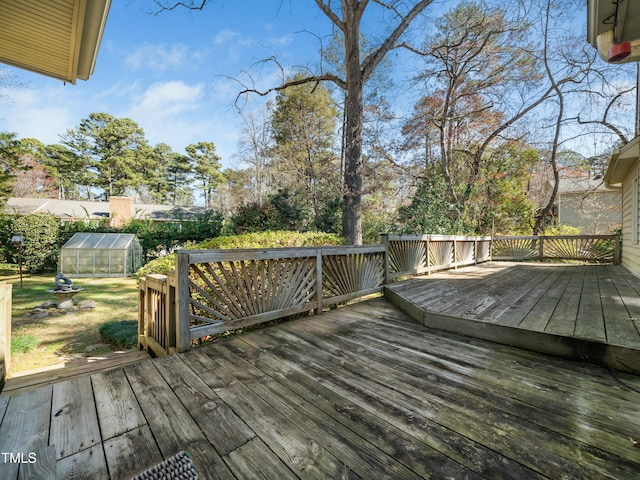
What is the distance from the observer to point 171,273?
8.21 ft

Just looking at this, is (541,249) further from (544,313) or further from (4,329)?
(4,329)

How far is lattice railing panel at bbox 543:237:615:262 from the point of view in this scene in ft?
30.4

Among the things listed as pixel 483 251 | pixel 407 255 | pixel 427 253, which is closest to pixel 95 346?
pixel 407 255

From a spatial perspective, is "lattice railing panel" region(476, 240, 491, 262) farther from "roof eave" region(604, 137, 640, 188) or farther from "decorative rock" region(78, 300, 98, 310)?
"decorative rock" region(78, 300, 98, 310)

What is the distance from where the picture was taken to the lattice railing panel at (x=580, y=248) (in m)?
9.26

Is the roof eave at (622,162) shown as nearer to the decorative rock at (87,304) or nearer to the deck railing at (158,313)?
the deck railing at (158,313)

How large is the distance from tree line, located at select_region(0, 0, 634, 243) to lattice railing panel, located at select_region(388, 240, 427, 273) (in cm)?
159

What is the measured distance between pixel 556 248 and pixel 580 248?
2.13ft

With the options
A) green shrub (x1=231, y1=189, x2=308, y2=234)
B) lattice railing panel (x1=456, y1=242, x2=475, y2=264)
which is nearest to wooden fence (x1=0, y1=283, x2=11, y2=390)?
green shrub (x1=231, y1=189, x2=308, y2=234)

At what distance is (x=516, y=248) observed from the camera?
10719 millimetres

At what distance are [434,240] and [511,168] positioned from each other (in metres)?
8.80

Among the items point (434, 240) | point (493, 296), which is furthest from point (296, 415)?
point (434, 240)

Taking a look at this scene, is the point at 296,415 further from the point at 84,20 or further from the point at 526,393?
the point at 84,20

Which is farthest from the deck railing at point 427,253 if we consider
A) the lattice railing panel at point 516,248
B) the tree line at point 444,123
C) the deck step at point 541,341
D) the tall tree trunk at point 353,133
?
the lattice railing panel at point 516,248
